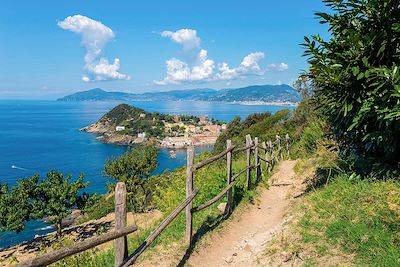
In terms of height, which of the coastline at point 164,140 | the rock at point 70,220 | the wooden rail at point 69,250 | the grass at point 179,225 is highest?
the wooden rail at point 69,250

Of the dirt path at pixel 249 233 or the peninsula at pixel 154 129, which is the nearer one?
the dirt path at pixel 249 233

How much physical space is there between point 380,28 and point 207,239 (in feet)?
15.6

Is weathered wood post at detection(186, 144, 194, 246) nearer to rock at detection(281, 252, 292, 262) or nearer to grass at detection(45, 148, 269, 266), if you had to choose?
grass at detection(45, 148, 269, 266)

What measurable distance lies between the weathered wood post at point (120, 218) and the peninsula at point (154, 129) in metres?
107

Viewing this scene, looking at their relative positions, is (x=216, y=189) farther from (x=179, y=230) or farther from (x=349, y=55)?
(x=349, y=55)

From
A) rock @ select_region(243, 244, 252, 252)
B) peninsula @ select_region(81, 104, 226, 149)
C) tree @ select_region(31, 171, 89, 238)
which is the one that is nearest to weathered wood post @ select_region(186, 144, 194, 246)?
rock @ select_region(243, 244, 252, 252)

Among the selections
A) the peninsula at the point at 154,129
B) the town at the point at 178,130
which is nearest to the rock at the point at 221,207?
the town at the point at 178,130

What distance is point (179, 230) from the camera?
6473 mm

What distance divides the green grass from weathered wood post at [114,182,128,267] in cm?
274

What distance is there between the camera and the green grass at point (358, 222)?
4297 millimetres

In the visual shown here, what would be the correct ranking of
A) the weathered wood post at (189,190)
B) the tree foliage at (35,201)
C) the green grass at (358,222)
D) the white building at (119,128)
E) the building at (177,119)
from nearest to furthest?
the green grass at (358,222)
the weathered wood post at (189,190)
the tree foliage at (35,201)
the white building at (119,128)
the building at (177,119)

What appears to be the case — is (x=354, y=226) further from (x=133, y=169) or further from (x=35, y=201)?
(x=133, y=169)

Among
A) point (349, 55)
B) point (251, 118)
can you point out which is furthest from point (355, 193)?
point (251, 118)

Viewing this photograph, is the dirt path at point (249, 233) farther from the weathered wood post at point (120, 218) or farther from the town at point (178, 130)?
the town at point (178, 130)
